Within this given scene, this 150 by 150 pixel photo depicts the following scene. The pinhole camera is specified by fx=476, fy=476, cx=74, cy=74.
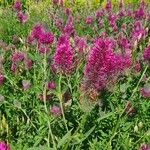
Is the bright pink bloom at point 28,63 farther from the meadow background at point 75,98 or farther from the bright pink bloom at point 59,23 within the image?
the bright pink bloom at point 59,23

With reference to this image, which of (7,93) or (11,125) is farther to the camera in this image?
(7,93)

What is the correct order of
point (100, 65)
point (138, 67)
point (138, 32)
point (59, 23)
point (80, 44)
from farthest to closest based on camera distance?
point (59, 23), point (138, 32), point (80, 44), point (138, 67), point (100, 65)

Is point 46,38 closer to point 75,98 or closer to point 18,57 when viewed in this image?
point 75,98

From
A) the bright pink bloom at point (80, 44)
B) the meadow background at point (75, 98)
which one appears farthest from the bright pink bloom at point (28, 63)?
the bright pink bloom at point (80, 44)

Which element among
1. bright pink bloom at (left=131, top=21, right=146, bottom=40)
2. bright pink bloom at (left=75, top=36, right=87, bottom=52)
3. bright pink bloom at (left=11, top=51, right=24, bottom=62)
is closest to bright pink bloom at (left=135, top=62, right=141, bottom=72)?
bright pink bloom at (left=131, top=21, right=146, bottom=40)

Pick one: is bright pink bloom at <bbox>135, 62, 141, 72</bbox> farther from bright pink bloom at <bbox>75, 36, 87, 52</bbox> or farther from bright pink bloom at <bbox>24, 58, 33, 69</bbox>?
bright pink bloom at <bbox>24, 58, 33, 69</bbox>

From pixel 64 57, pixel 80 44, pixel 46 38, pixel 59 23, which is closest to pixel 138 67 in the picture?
pixel 80 44

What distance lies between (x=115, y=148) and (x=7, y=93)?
93 centimetres

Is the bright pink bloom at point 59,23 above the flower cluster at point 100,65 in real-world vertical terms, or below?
below

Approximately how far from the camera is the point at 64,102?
8.77 ft

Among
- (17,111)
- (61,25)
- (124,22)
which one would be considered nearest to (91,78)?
(17,111)

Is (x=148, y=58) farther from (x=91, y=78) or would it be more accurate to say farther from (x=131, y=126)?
(x=91, y=78)

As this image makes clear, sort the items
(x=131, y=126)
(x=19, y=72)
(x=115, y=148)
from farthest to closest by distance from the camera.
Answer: (x=19, y=72), (x=131, y=126), (x=115, y=148)

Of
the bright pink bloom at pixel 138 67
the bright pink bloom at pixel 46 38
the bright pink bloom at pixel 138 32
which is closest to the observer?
the bright pink bloom at pixel 46 38
